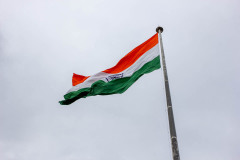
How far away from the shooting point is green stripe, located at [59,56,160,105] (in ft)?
48.2

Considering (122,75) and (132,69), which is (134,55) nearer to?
(132,69)

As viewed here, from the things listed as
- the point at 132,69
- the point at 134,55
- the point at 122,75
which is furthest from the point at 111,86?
the point at 134,55

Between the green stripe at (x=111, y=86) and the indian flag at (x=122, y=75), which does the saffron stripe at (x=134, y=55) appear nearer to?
the indian flag at (x=122, y=75)

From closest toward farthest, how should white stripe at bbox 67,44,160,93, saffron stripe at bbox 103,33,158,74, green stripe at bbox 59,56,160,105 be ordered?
green stripe at bbox 59,56,160,105
white stripe at bbox 67,44,160,93
saffron stripe at bbox 103,33,158,74

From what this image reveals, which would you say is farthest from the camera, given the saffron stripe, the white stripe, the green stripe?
the saffron stripe

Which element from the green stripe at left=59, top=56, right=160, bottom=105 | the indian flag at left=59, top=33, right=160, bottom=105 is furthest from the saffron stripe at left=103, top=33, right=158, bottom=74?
the green stripe at left=59, top=56, right=160, bottom=105

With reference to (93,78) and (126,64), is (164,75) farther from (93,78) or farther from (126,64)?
(93,78)

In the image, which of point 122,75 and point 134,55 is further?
point 134,55

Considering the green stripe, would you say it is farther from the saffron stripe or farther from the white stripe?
the saffron stripe

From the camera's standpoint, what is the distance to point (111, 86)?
1595 centimetres

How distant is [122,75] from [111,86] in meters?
0.94

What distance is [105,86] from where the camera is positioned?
1627 cm

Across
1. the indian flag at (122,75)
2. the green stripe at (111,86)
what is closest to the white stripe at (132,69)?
the indian flag at (122,75)

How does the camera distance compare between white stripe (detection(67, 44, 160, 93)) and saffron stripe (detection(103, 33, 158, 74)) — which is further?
saffron stripe (detection(103, 33, 158, 74))
